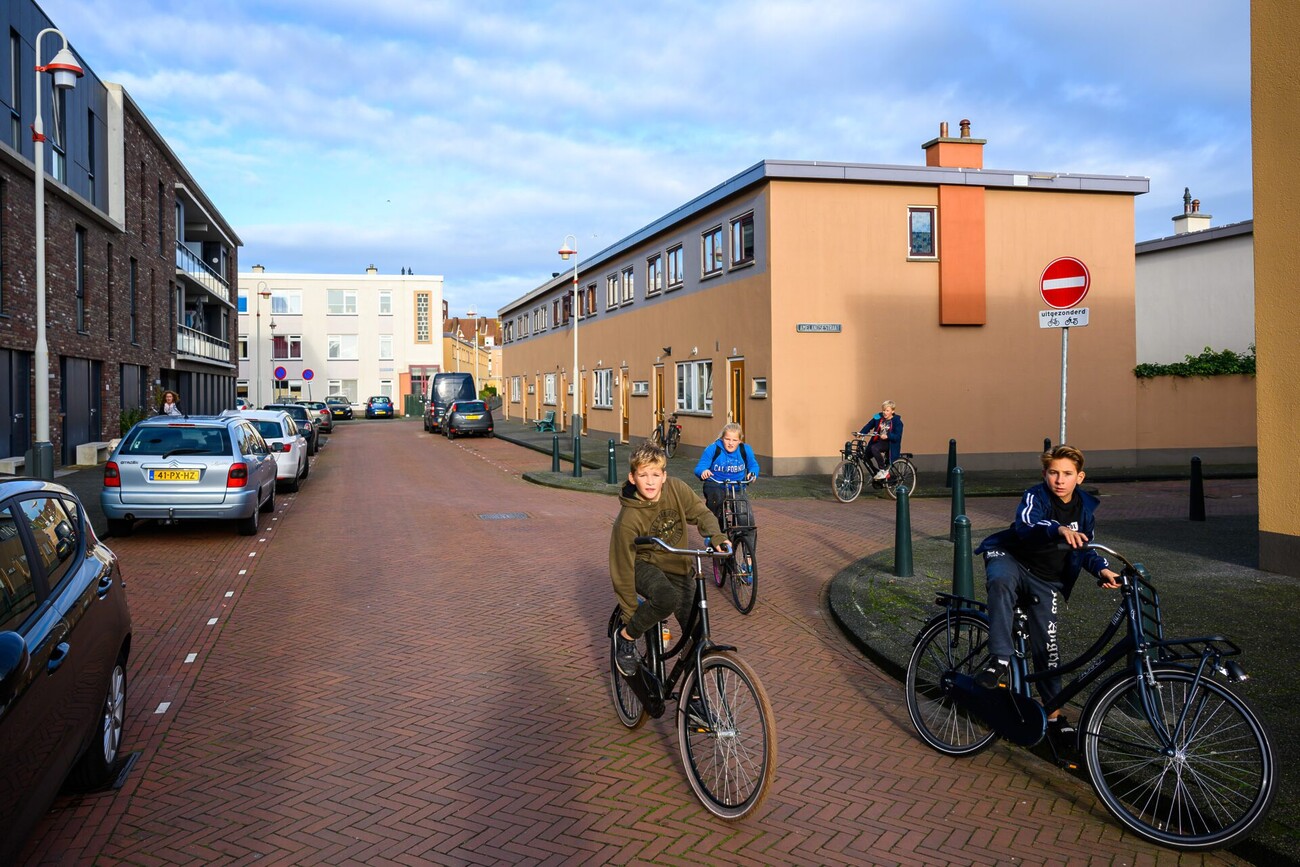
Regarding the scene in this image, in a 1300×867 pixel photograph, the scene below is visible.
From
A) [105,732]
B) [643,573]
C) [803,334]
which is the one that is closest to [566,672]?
[643,573]

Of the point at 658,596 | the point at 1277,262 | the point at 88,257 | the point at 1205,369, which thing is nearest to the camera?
the point at 658,596

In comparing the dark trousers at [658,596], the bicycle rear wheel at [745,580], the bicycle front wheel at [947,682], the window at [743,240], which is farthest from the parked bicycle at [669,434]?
the dark trousers at [658,596]

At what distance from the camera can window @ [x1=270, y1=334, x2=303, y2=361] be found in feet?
231

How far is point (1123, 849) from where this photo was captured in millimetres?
3889

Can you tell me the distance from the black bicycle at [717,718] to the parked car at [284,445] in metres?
12.8

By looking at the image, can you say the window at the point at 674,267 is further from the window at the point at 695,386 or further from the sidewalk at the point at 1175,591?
the sidewalk at the point at 1175,591

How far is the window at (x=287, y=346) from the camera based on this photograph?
231ft

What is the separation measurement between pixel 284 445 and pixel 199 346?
26.8 metres

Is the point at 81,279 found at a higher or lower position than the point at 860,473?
higher

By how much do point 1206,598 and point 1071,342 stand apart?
49.8ft

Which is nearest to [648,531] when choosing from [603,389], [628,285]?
[628,285]

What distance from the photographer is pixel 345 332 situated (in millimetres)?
71688

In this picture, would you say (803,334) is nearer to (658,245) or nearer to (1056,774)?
(658,245)

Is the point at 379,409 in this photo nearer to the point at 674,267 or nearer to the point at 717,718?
the point at 674,267
